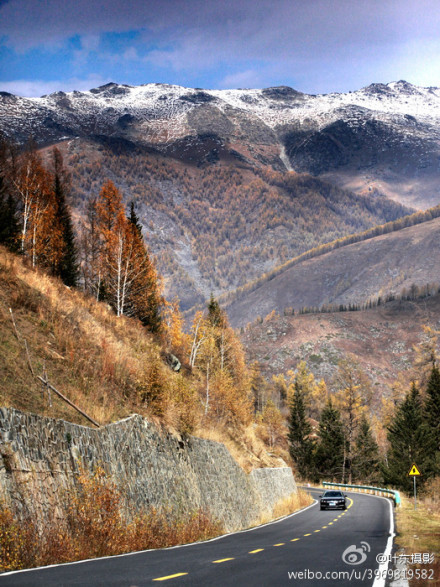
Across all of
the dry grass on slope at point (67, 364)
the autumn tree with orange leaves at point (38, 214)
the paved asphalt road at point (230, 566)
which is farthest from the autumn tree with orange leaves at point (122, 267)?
the paved asphalt road at point (230, 566)

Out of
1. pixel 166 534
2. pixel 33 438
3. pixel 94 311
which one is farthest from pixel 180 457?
pixel 94 311

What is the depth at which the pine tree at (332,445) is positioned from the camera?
262ft

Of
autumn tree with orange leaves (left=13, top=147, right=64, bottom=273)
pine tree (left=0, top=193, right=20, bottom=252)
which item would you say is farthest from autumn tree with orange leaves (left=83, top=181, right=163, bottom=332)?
pine tree (left=0, top=193, right=20, bottom=252)

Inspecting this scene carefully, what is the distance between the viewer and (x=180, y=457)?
1900 cm

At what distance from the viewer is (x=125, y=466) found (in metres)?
14.9

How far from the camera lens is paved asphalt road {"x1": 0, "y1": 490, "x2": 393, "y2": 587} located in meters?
8.52

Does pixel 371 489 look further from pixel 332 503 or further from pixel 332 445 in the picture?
pixel 332 503

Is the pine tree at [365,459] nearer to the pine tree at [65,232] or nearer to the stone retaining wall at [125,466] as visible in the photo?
the pine tree at [65,232]

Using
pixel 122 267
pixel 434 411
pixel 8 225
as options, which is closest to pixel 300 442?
pixel 434 411

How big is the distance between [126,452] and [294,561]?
5334 millimetres

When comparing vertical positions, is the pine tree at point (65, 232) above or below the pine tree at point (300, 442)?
above

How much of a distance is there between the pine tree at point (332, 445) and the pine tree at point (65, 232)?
4755 centimetres

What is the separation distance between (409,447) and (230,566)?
50736 millimetres

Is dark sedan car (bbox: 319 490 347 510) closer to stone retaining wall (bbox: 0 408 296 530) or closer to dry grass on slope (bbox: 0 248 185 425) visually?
stone retaining wall (bbox: 0 408 296 530)
